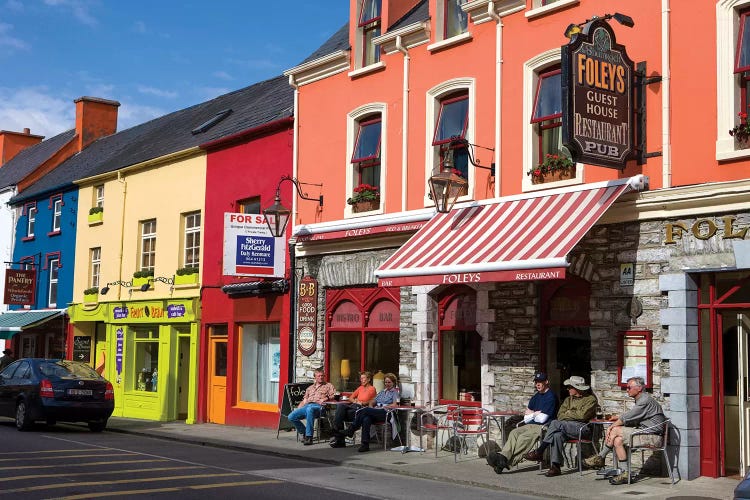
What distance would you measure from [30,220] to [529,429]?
2516 cm

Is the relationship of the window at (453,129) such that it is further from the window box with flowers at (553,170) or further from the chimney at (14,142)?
the chimney at (14,142)

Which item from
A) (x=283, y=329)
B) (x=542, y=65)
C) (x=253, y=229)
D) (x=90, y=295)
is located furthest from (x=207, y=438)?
(x=90, y=295)

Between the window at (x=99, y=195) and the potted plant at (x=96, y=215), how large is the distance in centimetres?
23

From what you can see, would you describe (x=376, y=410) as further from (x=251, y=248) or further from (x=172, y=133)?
(x=172, y=133)

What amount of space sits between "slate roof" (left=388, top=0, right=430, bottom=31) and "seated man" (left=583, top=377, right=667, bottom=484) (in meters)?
8.84

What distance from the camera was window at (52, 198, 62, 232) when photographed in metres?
31.3

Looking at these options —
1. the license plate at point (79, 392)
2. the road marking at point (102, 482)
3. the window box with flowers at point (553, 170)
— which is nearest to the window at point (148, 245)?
the license plate at point (79, 392)

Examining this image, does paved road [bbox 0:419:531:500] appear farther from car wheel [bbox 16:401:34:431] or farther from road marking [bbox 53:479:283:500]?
car wheel [bbox 16:401:34:431]

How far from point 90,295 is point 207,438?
11.4 metres

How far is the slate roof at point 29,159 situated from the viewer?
119 feet

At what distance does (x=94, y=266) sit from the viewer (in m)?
29.0

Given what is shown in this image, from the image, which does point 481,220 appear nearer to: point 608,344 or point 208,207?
point 608,344

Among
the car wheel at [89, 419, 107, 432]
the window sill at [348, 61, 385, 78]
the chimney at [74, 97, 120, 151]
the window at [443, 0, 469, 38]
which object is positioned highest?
the chimney at [74, 97, 120, 151]

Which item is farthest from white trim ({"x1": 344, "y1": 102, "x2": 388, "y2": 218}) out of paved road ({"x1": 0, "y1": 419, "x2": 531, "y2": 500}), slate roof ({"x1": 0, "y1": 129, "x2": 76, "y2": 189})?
slate roof ({"x1": 0, "y1": 129, "x2": 76, "y2": 189})
